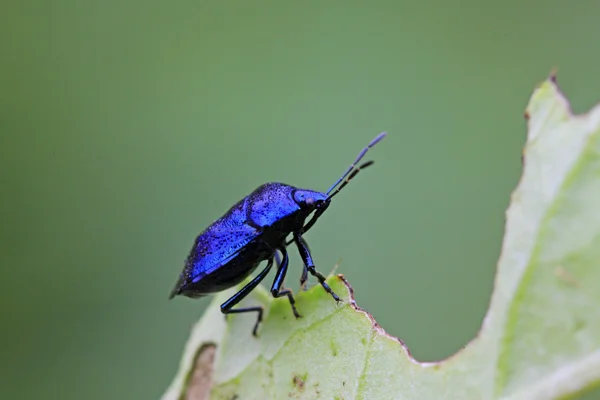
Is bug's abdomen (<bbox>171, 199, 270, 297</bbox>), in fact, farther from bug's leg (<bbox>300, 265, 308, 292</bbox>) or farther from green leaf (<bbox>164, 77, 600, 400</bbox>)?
green leaf (<bbox>164, 77, 600, 400</bbox>)

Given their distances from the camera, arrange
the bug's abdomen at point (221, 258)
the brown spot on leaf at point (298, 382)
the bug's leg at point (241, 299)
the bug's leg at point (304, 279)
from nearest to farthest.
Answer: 1. the brown spot on leaf at point (298, 382)
2. the bug's leg at point (304, 279)
3. the bug's leg at point (241, 299)
4. the bug's abdomen at point (221, 258)

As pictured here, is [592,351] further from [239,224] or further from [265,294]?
[239,224]

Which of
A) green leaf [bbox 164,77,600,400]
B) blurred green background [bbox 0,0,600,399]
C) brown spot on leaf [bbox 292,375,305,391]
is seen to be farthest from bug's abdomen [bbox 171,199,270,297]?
blurred green background [bbox 0,0,600,399]

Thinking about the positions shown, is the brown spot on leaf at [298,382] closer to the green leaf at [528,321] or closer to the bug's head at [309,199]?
the green leaf at [528,321]

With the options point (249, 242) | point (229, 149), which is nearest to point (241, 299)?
point (249, 242)

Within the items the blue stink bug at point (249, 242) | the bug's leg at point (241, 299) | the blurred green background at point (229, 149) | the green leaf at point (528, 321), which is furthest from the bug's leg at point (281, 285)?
the blurred green background at point (229, 149)

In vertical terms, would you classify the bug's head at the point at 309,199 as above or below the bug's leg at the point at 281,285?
Answer: above

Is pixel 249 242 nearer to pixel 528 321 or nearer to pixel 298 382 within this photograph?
pixel 298 382
